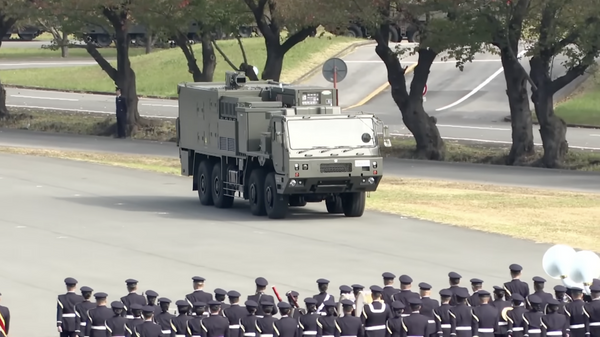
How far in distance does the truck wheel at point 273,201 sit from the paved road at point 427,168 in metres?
10.0

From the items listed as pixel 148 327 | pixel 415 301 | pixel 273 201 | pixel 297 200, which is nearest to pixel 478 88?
pixel 297 200

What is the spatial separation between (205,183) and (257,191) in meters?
2.88

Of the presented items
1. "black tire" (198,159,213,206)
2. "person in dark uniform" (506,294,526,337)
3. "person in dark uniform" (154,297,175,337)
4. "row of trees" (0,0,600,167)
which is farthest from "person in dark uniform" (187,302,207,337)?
"row of trees" (0,0,600,167)

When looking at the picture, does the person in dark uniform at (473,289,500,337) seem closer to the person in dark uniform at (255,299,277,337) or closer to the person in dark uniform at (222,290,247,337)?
the person in dark uniform at (255,299,277,337)

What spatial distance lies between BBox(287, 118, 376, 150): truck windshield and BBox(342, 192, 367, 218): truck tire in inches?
52.4

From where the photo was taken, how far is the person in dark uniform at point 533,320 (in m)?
15.7

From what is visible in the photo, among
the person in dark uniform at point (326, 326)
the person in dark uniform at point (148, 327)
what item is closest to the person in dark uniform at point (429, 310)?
the person in dark uniform at point (326, 326)

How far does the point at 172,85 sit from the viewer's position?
6769cm

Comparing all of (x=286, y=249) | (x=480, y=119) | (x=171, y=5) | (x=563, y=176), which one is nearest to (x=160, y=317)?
(x=286, y=249)

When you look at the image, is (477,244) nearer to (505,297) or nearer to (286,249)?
(286,249)

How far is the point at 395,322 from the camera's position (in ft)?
51.8

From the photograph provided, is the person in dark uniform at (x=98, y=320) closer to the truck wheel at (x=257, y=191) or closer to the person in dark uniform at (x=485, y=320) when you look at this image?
the person in dark uniform at (x=485, y=320)

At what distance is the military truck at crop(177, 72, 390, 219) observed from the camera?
1099 inches

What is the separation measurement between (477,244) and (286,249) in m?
4.06
